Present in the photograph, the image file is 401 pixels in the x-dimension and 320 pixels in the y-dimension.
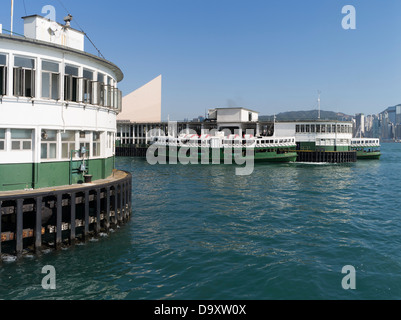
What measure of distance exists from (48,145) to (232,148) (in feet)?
167

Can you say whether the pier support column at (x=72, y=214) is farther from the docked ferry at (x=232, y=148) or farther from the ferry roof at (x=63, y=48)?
the docked ferry at (x=232, y=148)

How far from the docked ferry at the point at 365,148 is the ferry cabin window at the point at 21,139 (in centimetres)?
7509

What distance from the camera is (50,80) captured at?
1533 cm

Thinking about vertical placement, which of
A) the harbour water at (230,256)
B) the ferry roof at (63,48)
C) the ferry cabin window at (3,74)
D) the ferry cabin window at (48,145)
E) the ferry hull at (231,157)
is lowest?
the harbour water at (230,256)

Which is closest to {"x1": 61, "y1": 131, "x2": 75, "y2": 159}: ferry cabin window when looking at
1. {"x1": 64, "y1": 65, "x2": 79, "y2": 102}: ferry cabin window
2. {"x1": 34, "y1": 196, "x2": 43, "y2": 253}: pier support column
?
{"x1": 64, "y1": 65, "x2": 79, "y2": 102}: ferry cabin window

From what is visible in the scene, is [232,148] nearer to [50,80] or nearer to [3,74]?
[50,80]

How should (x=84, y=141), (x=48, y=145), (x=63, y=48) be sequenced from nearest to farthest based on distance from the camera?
(x=63, y=48) → (x=48, y=145) → (x=84, y=141)

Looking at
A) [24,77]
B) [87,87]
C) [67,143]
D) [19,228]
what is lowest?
[19,228]

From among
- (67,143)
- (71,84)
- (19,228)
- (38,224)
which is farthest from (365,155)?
(19,228)

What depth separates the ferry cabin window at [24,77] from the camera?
565 inches

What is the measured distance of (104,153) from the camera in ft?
63.7

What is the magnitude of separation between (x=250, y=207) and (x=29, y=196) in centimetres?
1632

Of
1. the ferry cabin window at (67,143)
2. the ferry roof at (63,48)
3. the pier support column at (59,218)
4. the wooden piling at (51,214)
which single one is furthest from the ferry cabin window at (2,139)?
the ferry roof at (63,48)

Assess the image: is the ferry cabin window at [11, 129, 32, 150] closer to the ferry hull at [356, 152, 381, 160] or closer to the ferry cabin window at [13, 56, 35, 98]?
the ferry cabin window at [13, 56, 35, 98]
